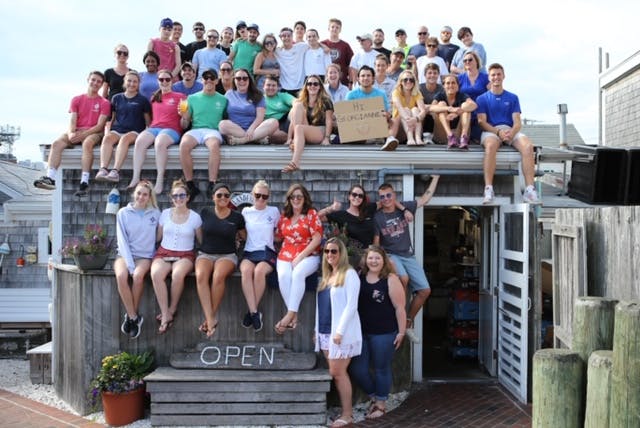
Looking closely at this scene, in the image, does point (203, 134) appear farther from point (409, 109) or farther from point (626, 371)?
point (626, 371)

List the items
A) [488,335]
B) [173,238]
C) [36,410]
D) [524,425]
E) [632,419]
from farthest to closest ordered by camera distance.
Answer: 1. [488,335]
2. [36,410]
3. [173,238]
4. [524,425]
5. [632,419]

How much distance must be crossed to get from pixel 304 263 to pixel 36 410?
11.0 ft

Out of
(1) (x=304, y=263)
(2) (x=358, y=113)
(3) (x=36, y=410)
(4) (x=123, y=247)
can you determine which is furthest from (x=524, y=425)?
(3) (x=36, y=410)

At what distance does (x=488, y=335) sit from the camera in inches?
284

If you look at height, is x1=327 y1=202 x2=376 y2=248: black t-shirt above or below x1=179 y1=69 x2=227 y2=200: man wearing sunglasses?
below

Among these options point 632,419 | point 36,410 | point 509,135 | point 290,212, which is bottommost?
point 36,410

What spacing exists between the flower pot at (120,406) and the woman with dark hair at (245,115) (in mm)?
2914

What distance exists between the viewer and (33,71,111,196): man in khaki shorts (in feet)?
21.8

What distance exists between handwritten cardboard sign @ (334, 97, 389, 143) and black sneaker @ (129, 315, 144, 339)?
9.60 ft

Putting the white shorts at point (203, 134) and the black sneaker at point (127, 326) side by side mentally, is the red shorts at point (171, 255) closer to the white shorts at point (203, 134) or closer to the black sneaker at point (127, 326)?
the black sneaker at point (127, 326)

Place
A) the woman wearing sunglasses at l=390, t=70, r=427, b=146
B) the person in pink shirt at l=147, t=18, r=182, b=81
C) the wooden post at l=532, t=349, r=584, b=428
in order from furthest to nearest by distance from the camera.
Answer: the person in pink shirt at l=147, t=18, r=182, b=81, the woman wearing sunglasses at l=390, t=70, r=427, b=146, the wooden post at l=532, t=349, r=584, b=428

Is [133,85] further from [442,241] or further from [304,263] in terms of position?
[442,241]

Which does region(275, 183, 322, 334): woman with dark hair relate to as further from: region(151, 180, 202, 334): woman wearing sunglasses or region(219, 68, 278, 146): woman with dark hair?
region(219, 68, 278, 146): woman with dark hair

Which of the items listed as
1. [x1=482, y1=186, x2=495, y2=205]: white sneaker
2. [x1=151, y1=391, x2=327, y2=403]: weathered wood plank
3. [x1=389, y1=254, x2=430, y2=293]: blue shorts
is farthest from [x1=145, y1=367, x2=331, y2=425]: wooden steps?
[x1=482, y1=186, x2=495, y2=205]: white sneaker
